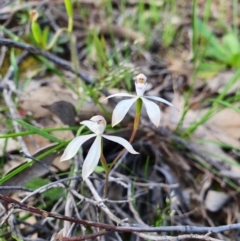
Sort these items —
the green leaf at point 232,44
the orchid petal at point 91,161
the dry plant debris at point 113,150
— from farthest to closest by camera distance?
the green leaf at point 232,44
the dry plant debris at point 113,150
the orchid petal at point 91,161

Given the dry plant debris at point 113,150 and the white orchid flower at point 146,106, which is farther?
the dry plant debris at point 113,150

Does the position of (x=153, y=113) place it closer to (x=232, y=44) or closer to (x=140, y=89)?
(x=140, y=89)

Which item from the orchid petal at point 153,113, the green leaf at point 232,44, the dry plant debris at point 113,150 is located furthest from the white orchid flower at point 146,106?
the green leaf at point 232,44

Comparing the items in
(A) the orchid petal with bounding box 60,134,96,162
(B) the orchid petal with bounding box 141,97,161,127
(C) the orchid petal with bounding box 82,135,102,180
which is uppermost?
(B) the orchid petal with bounding box 141,97,161,127

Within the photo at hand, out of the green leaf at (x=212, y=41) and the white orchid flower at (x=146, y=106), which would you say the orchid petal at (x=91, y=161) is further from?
the green leaf at (x=212, y=41)

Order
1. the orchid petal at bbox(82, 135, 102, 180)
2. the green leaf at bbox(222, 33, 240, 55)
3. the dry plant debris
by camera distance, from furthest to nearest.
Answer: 1. the green leaf at bbox(222, 33, 240, 55)
2. the dry plant debris
3. the orchid petal at bbox(82, 135, 102, 180)

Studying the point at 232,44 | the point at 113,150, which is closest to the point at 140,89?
the point at 113,150

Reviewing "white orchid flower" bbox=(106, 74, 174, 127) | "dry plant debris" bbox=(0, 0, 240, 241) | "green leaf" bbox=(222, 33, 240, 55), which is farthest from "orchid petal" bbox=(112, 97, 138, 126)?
"green leaf" bbox=(222, 33, 240, 55)

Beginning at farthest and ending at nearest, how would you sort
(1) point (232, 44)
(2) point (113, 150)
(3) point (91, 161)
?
(1) point (232, 44) < (2) point (113, 150) < (3) point (91, 161)

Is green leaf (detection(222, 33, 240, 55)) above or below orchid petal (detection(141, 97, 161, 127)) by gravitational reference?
below

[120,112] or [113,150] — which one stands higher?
[120,112]

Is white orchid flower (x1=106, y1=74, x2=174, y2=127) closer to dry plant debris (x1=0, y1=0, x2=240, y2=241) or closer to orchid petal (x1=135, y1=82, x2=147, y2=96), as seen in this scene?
orchid petal (x1=135, y1=82, x2=147, y2=96)

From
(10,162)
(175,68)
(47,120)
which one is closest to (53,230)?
(10,162)
